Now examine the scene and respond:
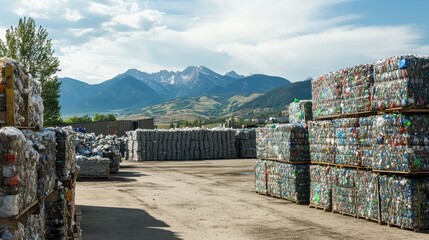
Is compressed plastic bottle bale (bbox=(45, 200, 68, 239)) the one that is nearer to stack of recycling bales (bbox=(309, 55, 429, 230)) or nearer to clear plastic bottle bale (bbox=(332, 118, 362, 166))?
stack of recycling bales (bbox=(309, 55, 429, 230))

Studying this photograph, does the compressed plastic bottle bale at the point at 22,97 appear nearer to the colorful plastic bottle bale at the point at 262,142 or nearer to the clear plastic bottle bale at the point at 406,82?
the clear plastic bottle bale at the point at 406,82

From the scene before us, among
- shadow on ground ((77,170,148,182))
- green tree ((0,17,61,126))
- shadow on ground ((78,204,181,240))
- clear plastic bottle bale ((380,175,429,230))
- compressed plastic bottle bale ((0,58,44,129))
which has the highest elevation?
green tree ((0,17,61,126))

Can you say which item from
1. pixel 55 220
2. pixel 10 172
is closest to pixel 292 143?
pixel 55 220

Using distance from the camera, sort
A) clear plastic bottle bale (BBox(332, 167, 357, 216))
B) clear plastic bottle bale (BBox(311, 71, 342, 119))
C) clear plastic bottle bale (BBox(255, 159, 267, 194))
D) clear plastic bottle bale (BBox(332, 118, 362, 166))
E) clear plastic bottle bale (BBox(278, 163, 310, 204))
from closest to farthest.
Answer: clear plastic bottle bale (BBox(332, 118, 362, 166)) → clear plastic bottle bale (BBox(332, 167, 357, 216)) → clear plastic bottle bale (BBox(311, 71, 342, 119)) → clear plastic bottle bale (BBox(278, 163, 310, 204)) → clear plastic bottle bale (BBox(255, 159, 267, 194))

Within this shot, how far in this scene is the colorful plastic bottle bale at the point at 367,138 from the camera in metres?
12.2

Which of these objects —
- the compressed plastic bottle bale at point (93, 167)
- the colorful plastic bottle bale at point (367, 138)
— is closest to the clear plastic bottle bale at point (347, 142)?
the colorful plastic bottle bale at point (367, 138)

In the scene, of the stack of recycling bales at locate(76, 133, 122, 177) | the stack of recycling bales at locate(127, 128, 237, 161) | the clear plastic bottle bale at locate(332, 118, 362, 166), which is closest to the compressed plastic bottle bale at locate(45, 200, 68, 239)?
the clear plastic bottle bale at locate(332, 118, 362, 166)

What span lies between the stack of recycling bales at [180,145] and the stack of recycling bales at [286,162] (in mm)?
23703

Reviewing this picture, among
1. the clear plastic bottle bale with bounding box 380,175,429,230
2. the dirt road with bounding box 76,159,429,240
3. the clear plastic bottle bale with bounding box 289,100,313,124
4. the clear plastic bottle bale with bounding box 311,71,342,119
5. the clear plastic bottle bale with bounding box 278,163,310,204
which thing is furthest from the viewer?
the clear plastic bottle bale with bounding box 289,100,313,124

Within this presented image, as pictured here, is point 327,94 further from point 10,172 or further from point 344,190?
point 10,172

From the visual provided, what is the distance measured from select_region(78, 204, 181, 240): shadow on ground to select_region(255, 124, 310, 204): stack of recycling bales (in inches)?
186

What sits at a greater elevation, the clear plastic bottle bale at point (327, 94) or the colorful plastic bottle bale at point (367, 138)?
the clear plastic bottle bale at point (327, 94)

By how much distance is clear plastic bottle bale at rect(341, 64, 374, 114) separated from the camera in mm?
12406

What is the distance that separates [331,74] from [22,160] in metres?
10.6
